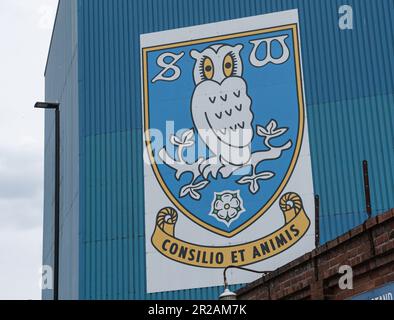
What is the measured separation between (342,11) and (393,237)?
19.5 m

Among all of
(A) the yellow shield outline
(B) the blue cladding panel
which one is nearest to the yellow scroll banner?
(A) the yellow shield outline

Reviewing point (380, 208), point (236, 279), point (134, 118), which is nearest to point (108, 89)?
point (134, 118)

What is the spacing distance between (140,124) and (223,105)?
3.40 meters

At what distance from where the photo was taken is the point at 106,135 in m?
30.4

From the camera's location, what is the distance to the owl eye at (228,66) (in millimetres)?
28781

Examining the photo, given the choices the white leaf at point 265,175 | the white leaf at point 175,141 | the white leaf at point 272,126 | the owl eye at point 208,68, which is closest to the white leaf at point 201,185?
the white leaf at point 175,141

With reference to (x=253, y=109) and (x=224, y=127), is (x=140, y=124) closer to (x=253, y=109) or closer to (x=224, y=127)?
(x=224, y=127)

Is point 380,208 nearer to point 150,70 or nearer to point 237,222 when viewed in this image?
point 237,222

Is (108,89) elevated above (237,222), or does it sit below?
above

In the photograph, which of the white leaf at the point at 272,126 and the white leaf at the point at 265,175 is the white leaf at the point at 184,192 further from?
the white leaf at the point at 272,126

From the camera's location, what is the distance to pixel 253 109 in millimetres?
28281

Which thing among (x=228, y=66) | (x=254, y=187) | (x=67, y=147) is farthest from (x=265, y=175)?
(x=67, y=147)

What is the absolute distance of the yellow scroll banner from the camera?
26.4 m
